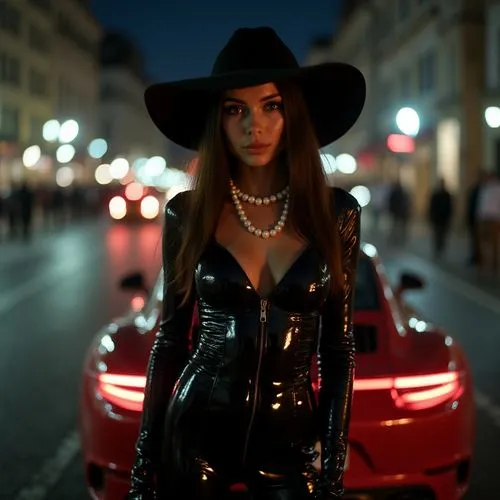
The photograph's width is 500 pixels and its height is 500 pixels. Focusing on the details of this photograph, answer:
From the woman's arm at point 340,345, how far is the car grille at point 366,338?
1626 mm

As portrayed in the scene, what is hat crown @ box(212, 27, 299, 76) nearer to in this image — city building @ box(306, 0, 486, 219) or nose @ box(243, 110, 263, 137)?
nose @ box(243, 110, 263, 137)

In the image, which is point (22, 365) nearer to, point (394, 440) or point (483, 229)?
point (394, 440)

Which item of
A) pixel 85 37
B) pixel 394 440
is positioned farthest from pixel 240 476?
pixel 85 37

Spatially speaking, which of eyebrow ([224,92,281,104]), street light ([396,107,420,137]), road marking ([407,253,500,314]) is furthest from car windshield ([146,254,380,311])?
street light ([396,107,420,137])

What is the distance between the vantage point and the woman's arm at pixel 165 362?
2.36 m

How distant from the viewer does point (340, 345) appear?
2.44m

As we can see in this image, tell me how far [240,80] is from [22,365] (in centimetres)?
671

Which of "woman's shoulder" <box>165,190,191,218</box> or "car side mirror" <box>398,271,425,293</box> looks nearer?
"woman's shoulder" <box>165,190,191,218</box>

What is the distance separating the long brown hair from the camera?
2357 mm

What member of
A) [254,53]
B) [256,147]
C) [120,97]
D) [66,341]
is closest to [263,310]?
[256,147]

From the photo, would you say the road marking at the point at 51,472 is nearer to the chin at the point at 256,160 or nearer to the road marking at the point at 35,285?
the chin at the point at 256,160

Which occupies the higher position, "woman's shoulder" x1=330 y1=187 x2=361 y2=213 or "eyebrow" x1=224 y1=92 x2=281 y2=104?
"eyebrow" x1=224 y1=92 x2=281 y2=104

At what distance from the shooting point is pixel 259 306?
7.42 ft

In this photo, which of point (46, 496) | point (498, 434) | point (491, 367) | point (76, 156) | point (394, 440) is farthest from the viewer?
point (76, 156)
